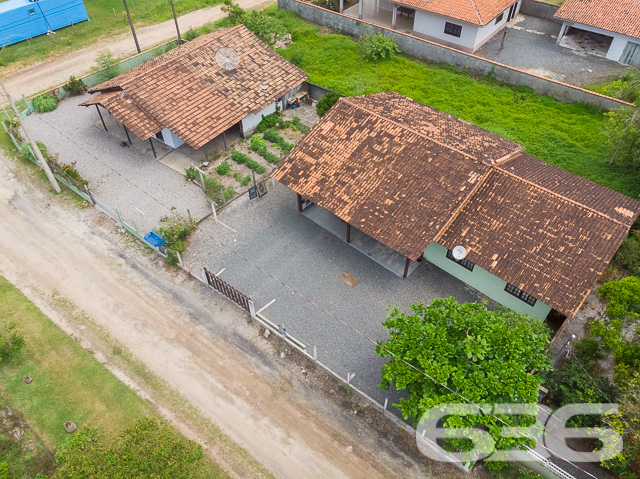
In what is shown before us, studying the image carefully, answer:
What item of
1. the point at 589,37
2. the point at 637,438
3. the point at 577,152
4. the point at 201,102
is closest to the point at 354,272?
the point at 637,438

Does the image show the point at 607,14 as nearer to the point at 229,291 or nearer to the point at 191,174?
the point at 191,174

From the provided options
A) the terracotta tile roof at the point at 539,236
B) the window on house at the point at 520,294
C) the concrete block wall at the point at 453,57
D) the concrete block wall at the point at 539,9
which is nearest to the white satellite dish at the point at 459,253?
the terracotta tile roof at the point at 539,236

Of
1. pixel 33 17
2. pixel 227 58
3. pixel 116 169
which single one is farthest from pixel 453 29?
pixel 33 17

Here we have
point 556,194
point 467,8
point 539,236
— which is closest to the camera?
point 539,236

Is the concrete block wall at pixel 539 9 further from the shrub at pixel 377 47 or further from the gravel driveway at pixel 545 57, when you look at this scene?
the shrub at pixel 377 47

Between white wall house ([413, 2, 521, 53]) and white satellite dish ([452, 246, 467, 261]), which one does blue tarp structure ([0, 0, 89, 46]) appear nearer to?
white wall house ([413, 2, 521, 53])

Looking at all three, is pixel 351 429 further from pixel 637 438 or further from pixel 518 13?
pixel 518 13
